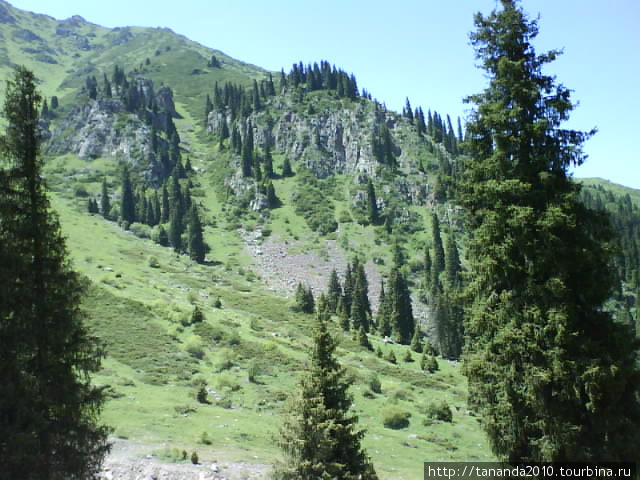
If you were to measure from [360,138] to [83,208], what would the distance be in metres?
92.3

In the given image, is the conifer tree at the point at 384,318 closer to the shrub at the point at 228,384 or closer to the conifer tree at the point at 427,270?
the conifer tree at the point at 427,270

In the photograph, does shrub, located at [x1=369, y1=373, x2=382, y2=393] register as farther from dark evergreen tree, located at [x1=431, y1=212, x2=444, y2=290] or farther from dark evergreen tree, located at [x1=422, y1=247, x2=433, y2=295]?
dark evergreen tree, located at [x1=422, y1=247, x2=433, y2=295]

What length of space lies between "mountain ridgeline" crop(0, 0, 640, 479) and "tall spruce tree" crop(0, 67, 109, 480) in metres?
1.02

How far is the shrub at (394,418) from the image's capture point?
3784 cm

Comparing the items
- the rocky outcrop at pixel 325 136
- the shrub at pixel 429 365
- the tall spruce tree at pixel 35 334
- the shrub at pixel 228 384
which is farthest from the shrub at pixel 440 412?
the rocky outcrop at pixel 325 136

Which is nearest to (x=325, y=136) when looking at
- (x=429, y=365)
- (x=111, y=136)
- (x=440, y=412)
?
(x=111, y=136)

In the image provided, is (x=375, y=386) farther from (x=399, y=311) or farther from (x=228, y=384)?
(x=399, y=311)

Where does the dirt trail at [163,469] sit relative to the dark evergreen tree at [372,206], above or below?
below

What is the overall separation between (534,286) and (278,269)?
10144 cm

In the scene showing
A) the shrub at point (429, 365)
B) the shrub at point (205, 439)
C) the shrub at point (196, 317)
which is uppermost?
the shrub at point (196, 317)

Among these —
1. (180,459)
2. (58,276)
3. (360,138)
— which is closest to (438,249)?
(360,138)

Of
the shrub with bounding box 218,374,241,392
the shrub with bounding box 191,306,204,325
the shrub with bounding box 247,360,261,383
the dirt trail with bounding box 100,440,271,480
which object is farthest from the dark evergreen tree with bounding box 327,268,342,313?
the dirt trail with bounding box 100,440,271,480

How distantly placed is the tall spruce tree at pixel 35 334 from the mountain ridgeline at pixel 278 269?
1022 mm

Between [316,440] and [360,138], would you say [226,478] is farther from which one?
[360,138]
